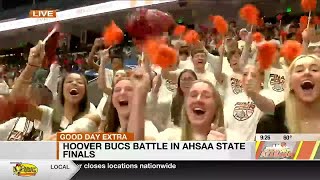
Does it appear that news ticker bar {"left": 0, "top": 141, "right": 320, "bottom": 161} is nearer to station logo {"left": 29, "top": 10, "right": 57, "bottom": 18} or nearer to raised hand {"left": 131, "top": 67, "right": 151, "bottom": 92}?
raised hand {"left": 131, "top": 67, "right": 151, "bottom": 92}

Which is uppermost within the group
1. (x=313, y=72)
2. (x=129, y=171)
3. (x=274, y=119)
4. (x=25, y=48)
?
(x=25, y=48)

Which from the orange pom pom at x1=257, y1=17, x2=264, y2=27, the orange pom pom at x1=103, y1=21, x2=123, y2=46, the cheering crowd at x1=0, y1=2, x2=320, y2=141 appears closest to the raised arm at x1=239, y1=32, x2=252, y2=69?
the cheering crowd at x1=0, y1=2, x2=320, y2=141

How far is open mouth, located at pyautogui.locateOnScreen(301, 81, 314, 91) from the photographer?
8.29 ft

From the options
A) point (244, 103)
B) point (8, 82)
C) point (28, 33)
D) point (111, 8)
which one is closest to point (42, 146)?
point (8, 82)

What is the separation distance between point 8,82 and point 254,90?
1.19 m

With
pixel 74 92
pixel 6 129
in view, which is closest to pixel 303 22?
pixel 74 92

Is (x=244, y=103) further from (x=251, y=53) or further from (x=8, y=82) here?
(x=8, y=82)

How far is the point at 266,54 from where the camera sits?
2576 mm

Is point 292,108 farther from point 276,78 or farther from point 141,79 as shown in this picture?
point 141,79

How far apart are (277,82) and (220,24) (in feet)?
1.25

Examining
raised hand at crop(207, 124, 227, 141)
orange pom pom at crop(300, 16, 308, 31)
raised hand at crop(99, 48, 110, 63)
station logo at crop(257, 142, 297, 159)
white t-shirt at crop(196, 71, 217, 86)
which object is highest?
orange pom pom at crop(300, 16, 308, 31)

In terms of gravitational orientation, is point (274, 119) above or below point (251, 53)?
below

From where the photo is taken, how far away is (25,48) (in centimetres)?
260

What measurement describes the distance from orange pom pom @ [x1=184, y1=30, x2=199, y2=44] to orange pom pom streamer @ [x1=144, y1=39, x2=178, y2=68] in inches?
3.3
